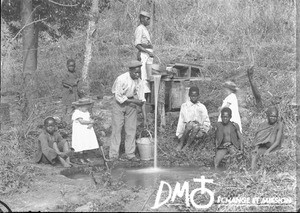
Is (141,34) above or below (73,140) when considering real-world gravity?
above

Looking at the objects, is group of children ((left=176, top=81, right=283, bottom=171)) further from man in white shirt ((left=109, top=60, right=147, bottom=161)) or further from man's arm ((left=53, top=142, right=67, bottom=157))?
man's arm ((left=53, top=142, right=67, bottom=157))

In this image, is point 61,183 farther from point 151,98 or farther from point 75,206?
point 151,98

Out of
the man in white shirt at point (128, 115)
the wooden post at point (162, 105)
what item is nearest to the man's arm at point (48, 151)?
the man in white shirt at point (128, 115)

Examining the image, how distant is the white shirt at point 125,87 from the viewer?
736cm

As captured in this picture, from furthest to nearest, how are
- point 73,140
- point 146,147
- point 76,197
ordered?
point 146,147 < point 73,140 < point 76,197

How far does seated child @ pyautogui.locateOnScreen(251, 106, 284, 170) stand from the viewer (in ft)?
21.2

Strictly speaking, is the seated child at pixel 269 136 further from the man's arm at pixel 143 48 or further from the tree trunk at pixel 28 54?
the tree trunk at pixel 28 54

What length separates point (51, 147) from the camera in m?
7.16

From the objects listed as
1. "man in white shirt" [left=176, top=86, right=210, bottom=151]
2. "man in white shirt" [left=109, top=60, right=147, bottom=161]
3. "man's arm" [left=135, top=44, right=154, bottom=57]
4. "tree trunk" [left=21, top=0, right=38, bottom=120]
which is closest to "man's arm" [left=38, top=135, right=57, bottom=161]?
"man in white shirt" [left=109, top=60, right=147, bottom=161]

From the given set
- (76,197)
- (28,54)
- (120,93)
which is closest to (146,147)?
(120,93)

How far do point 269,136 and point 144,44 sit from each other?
10.6ft

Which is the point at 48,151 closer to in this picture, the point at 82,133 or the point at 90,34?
the point at 82,133

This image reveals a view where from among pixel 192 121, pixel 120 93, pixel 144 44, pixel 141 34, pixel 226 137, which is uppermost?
pixel 141 34

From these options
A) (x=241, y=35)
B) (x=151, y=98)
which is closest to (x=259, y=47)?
(x=241, y=35)
